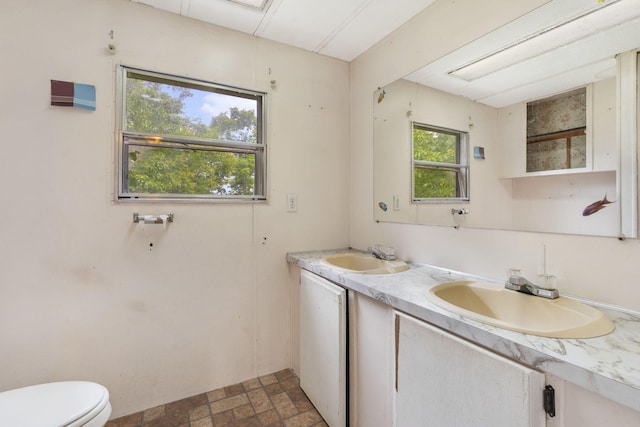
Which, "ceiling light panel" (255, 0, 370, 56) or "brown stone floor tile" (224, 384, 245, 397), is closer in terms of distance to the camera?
"ceiling light panel" (255, 0, 370, 56)

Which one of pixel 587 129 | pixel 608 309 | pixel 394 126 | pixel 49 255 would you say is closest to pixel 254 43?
pixel 394 126

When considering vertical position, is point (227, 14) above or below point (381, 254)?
above

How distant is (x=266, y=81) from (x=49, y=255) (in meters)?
1.66

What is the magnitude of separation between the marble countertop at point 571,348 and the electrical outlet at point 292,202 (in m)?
1.06

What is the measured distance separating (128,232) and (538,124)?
7.17 ft

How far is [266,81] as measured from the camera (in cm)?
207

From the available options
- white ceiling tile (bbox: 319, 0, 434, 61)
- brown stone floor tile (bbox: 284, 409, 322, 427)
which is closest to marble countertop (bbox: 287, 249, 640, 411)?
brown stone floor tile (bbox: 284, 409, 322, 427)

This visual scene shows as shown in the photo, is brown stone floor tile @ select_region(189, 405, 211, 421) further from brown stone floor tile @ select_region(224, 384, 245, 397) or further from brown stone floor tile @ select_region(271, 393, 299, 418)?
brown stone floor tile @ select_region(271, 393, 299, 418)

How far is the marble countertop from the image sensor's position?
64 cm

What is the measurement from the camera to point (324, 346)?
1.63m

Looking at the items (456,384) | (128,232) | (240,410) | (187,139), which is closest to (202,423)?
(240,410)

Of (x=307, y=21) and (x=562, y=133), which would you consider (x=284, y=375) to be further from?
(x=307, y=21)

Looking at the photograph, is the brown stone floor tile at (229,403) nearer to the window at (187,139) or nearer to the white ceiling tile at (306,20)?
the window at (187,139)

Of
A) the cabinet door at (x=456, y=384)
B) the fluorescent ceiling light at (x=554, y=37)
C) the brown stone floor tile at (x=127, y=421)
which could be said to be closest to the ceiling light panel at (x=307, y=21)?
the fluorescent ceiling light at (x=554, y=37)
